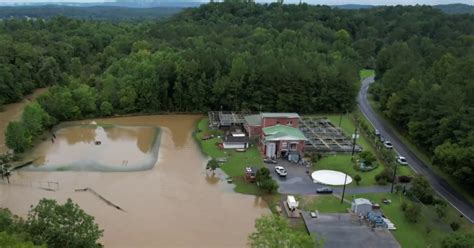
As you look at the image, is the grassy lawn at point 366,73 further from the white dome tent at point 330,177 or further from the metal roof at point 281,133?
the white dome tent at point 330,177

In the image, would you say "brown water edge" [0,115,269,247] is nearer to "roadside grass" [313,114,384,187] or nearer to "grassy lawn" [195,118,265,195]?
"grassy lawn" [195,118,265,195]

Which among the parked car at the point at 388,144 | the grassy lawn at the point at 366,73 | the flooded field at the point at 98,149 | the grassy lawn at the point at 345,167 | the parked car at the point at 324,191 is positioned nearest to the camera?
the parked car at the point at 324,191

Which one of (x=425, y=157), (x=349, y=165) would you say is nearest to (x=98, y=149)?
(x=349, y=165)

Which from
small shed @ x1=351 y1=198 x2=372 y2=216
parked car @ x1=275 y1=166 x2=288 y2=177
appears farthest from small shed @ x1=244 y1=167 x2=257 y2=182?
small shed @ x1=351 y1=198 x2=372 y2=216

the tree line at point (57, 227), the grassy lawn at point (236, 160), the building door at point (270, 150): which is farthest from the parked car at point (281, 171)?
the tree line at point (57, 227)

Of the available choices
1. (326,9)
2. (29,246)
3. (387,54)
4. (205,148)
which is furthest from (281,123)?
(326,9)

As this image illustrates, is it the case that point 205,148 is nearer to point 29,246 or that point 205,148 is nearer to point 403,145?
point 403,145
